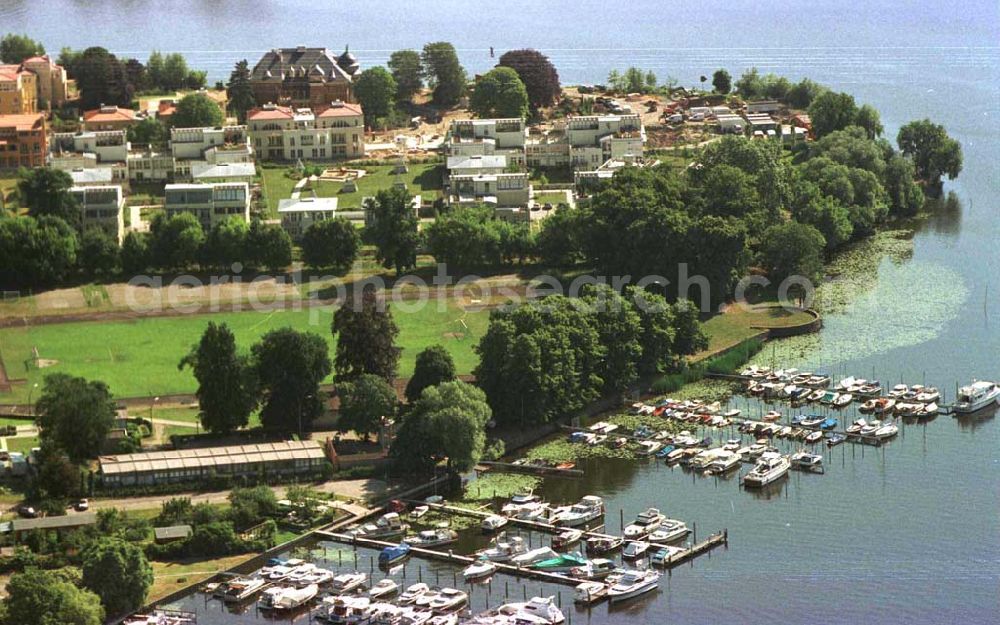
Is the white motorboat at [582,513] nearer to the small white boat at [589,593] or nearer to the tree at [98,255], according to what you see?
the small white boat at [589,593]

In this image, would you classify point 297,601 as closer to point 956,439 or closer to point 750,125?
point 956,439

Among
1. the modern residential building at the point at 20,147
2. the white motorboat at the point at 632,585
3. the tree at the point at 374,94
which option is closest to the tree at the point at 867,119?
the tree at the point at 374,94

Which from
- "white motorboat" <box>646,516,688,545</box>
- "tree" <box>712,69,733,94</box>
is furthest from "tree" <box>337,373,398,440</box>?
"tree" <box>712,69,733,94</box>

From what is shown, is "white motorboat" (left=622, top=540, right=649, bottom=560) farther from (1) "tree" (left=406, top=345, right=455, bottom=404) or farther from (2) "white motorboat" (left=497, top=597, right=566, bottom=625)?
(1) "tree" (left=406, top=345, right=455, bottom=404)

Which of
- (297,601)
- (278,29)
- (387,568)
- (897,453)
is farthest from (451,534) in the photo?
(278,29)

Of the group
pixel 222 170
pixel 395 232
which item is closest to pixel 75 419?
pixel 395 232
